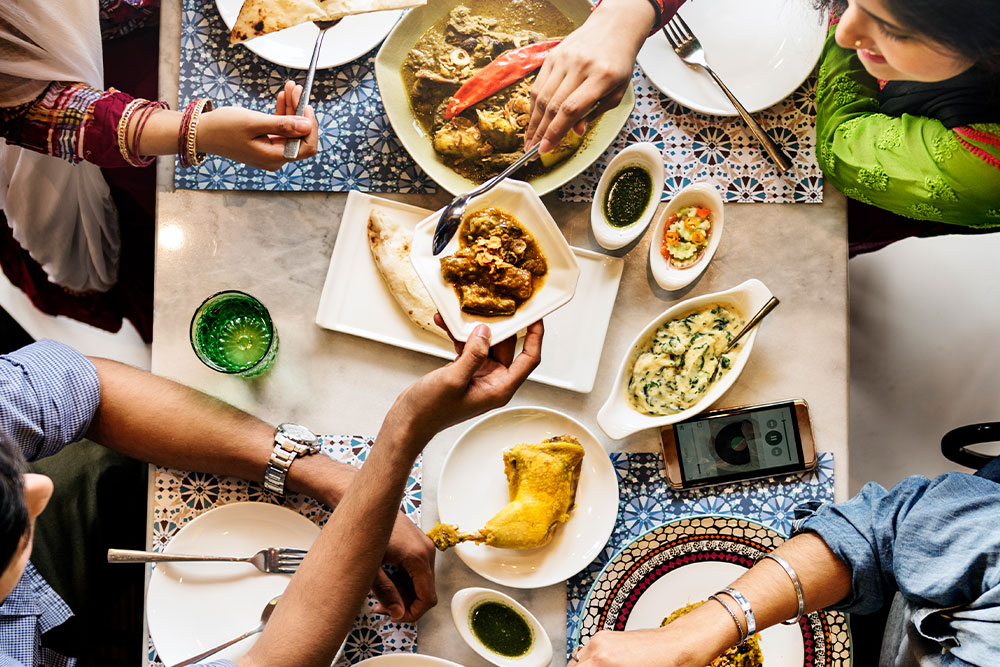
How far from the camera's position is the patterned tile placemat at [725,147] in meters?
1.66

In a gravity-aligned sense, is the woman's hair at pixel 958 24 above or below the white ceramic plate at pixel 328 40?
above

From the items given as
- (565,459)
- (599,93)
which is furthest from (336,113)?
(565,459)

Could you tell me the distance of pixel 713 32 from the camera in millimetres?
1649

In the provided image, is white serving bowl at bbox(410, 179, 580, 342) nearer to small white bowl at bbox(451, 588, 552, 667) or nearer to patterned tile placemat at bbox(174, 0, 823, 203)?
patterned tile placemat at bbox(174, 0, 823, 203)

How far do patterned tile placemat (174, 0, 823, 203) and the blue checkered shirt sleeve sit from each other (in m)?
0.50

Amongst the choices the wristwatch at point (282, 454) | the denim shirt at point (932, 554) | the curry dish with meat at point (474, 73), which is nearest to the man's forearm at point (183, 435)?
the wristwatch at point (282, 454)

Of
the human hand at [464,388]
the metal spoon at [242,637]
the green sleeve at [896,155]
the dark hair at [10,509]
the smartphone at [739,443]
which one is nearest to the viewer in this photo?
the dark hair at [10,509]

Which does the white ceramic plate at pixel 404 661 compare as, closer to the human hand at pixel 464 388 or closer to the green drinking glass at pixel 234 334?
the human hand at pixel 464 388

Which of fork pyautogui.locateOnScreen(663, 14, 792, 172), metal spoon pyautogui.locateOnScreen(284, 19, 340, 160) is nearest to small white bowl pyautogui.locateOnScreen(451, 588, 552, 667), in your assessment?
metal spoon pyautogui.locateOnScreen(284, 19, 340, 160)

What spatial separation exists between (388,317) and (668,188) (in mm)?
749

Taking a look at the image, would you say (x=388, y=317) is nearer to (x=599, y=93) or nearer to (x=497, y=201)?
(x=497, y=201)

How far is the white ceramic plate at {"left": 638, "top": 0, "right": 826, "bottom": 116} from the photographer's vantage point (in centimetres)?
163

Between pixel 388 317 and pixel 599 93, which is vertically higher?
pixel 599 93

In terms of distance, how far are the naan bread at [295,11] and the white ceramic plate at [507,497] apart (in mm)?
983
